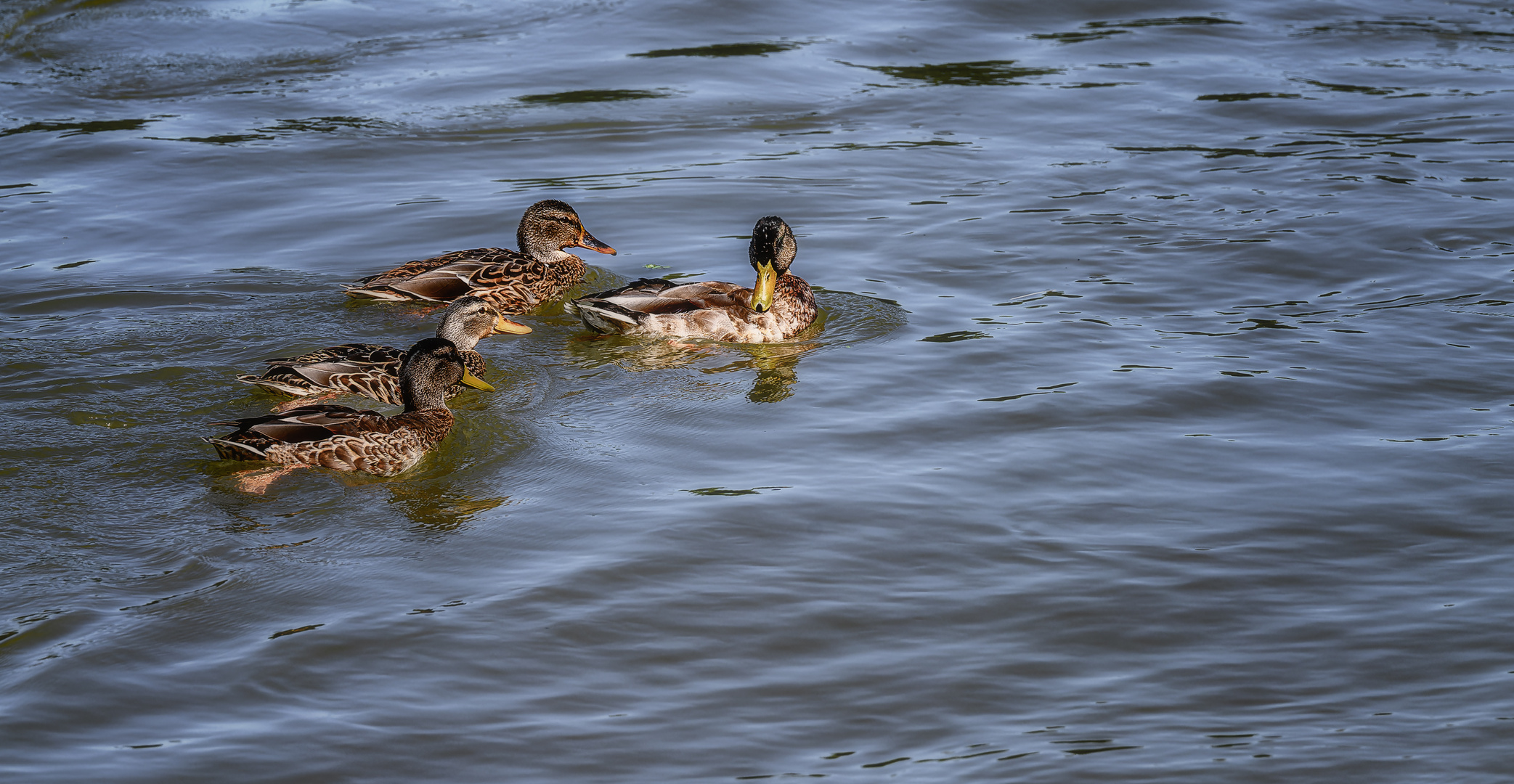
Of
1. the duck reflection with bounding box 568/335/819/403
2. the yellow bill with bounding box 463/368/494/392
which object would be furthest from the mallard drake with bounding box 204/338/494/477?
the duck reflection with bounding box 568/335/819/403

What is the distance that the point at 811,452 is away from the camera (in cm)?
749

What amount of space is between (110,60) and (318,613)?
1335 cm

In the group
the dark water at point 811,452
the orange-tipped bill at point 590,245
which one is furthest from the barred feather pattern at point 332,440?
the orange-tipped bill at point 590,245

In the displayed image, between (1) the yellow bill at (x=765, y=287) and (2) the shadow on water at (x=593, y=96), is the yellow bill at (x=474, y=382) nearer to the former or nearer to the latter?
(1) the yellow bill at (x=765, y=287)

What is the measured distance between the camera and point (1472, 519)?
21.5 ft

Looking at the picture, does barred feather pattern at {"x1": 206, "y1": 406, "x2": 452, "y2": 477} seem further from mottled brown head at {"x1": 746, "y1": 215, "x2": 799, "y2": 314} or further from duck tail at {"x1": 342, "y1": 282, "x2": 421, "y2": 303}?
mottled brown head at {"x1": 746, "y1": 215, "x2": 799, "y2": 314}

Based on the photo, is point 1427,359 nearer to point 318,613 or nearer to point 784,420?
point 784,420

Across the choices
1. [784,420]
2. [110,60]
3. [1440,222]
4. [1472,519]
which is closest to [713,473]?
[784,420]

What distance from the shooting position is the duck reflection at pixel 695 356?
8.96m

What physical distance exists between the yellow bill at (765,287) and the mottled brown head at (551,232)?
64.0 inches

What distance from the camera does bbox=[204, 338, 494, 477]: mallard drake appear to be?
715 cm

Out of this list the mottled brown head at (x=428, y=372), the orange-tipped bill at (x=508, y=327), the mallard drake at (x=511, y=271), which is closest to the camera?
the mottled brown head at (x=428, y=372)

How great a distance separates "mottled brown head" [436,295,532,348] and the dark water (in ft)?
1.09

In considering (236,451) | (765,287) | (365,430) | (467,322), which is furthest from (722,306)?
(236,451)
